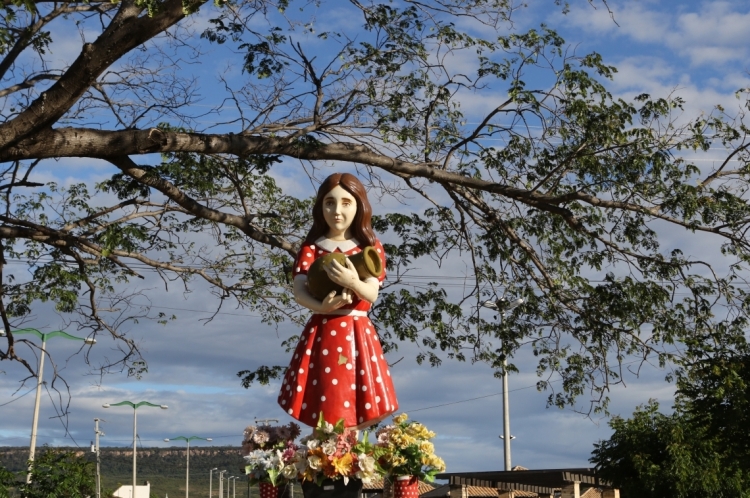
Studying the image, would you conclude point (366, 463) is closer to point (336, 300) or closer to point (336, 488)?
point (336, 488)

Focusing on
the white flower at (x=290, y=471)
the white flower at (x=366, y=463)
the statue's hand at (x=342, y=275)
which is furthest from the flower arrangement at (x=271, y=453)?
the statue's hand at (x=342, y=275)

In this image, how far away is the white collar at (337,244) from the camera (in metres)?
7.32

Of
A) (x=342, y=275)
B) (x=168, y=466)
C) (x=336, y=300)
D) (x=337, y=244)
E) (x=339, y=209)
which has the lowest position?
(x=168, y=466)

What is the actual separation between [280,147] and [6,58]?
269 cm

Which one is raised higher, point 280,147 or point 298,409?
point 280,147

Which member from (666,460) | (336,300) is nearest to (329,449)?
(336,300)

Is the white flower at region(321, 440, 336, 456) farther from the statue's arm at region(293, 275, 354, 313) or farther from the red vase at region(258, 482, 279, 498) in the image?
the statue's arm at region(293, 275, 354, 313)

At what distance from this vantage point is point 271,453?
657cm

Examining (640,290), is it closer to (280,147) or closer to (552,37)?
(552,37)

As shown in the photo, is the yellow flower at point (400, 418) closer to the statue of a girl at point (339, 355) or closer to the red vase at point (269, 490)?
the statue of a girl at point (339, 355)

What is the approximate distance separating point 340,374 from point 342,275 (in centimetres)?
69

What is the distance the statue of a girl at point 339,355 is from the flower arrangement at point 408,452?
20 cm

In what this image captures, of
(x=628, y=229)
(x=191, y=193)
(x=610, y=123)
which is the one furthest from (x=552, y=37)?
(x=191, y=193)

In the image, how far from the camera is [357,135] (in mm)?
10391
